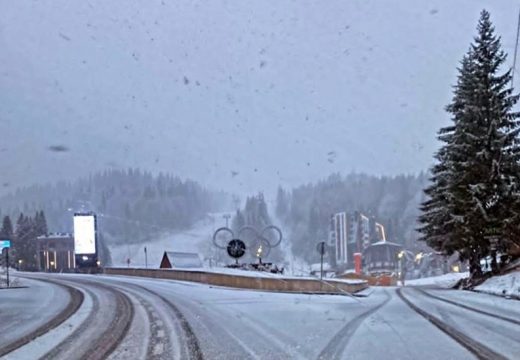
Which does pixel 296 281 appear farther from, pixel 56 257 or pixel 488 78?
pixel 56 257

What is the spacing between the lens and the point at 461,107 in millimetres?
34406

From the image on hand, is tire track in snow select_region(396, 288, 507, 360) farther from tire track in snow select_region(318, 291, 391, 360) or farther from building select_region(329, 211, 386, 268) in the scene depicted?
building select_region(329, 211, 386, 268)

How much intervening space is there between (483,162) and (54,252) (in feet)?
353

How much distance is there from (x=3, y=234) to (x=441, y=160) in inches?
4023

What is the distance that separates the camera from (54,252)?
414 ft

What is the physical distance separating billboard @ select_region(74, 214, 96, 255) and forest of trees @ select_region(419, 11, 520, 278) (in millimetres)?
60374

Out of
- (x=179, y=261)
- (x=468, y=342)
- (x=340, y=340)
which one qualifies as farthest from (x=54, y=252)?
(x=468, y=342)

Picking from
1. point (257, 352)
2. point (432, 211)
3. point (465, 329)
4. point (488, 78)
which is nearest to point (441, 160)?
point (432, 211)

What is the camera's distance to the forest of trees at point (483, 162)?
30922 millimetres

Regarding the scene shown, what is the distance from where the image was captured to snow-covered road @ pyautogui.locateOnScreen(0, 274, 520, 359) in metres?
9.78

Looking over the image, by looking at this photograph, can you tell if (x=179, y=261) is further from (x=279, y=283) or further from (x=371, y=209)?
(x=371, y=209)

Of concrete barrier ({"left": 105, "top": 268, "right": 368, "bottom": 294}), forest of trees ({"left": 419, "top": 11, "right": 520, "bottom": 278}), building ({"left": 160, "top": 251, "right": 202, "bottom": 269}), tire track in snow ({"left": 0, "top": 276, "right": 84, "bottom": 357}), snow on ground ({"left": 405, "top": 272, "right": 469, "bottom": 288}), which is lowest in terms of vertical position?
snow on ground ({"left": 405, "top": 272, "right": 469, "bottom": 288})

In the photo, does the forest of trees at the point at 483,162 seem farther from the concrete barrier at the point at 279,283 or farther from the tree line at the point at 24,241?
the tree line at the point at 24,241

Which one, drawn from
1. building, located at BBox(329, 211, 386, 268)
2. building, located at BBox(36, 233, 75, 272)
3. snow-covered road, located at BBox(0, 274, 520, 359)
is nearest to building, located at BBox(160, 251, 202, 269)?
snow-covered road, located at BBox(0, 274, 520, 359)
